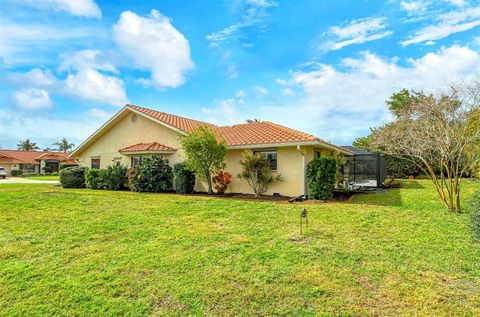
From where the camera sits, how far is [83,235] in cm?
773

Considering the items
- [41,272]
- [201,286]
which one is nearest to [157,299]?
[201,286]

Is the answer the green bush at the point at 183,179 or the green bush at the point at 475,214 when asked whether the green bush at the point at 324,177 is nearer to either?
the green bush at the point at 475,214

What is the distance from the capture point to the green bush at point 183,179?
1645 cm

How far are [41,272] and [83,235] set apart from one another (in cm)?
232

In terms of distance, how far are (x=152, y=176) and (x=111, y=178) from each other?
4.07 meters

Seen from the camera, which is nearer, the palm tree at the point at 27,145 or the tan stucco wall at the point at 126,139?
the tan stucco wall at the point at 126,139

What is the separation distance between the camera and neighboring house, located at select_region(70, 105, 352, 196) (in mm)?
14617

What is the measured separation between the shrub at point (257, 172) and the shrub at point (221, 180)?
0.96 metres

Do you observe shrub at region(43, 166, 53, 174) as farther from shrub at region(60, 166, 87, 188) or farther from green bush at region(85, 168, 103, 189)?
green bush at region(85, 168, 103, 189)

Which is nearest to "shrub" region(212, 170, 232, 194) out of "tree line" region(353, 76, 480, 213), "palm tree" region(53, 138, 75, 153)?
"tree line" region(353, 76, 480, 213)

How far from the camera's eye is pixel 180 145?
17.9m

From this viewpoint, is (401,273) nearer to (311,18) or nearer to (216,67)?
(311,18)

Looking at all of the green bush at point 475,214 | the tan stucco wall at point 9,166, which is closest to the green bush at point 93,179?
the green bush at point 475,214

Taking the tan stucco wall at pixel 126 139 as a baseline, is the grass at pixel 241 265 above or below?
below
